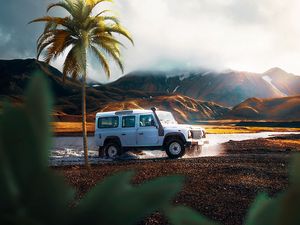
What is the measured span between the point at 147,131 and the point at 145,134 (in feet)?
0.57

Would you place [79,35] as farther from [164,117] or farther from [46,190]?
[46,190]

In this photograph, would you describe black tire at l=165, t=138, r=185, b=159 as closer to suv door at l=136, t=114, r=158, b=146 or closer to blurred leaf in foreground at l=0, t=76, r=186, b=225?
suv door at l=136, t=114, r=158, b=146

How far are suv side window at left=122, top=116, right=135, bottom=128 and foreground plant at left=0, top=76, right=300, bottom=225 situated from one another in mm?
20802

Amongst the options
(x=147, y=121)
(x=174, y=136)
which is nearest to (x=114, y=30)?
(x=147, y=121)

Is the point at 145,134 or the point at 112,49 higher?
the point at 112,49

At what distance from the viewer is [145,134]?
20734mm

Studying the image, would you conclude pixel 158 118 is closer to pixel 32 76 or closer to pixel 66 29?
pixel 66 29

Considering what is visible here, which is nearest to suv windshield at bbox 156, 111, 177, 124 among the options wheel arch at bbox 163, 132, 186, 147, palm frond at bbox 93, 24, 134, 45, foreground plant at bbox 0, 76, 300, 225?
wheel arch at bbox 163, 132, 186, 147

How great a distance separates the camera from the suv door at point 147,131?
20.6m

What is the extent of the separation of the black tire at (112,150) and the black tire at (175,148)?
8.22 feet

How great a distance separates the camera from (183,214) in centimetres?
41

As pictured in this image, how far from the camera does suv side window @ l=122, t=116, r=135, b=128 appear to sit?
21.2m

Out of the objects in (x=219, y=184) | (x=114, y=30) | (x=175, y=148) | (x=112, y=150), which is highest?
(x=114, y=30)

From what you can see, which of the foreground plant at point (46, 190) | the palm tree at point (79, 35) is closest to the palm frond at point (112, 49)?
the palm tree at point (79, 35)
